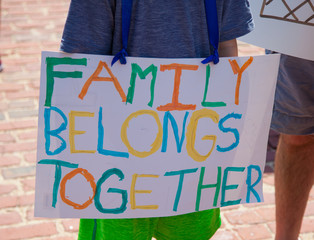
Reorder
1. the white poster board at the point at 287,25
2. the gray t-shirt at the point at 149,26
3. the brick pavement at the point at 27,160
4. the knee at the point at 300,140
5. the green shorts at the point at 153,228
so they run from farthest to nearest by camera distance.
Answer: the brick pavement at the point at 27,160, the knee at the point at 300,140, the white poster board at the point at 287,25, the green shorts at the point at 153,228, the gray t-shirt at the point at 149,26

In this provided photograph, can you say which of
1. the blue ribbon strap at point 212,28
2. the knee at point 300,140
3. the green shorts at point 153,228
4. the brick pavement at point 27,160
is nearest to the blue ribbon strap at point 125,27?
the blue ribbon strap at point 212,28

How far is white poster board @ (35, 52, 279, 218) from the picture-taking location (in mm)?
1373

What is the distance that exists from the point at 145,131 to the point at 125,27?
0.31 meters

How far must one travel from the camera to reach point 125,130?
1416mm

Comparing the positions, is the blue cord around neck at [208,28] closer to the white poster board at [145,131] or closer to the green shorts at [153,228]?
the white poster board at [145,131]

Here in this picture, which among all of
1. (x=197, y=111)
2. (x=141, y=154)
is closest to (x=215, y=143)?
(x=197, y=111)

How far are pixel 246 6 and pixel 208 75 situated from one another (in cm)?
24

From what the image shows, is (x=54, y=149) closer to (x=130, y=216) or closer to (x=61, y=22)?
(x=130, y=216)

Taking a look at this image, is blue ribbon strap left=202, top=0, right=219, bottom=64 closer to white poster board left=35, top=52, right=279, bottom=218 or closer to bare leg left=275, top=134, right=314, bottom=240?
white poster board left=35, top=52, right=279, bottom=218

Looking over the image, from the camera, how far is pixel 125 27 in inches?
52.0

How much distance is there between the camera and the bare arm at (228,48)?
5.03 ft

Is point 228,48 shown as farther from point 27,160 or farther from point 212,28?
point 27,160

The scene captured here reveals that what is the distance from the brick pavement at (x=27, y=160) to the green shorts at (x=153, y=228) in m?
0.84

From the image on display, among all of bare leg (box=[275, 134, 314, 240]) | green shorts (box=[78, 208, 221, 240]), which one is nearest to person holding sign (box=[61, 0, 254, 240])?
green shorts (box=[78, 208, 221, 240])
